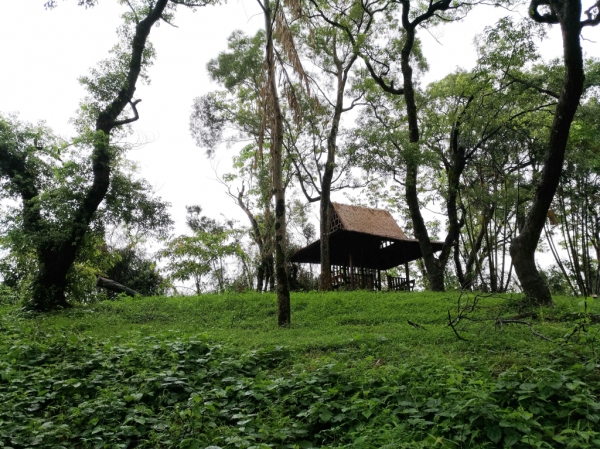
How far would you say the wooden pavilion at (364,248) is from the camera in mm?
→ 18125

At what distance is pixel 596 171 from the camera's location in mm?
12102

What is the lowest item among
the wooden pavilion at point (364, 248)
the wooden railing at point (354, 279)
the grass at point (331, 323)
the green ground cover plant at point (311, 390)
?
the green ground cover plant at point (311, 390)

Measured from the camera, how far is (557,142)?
7.47 meters

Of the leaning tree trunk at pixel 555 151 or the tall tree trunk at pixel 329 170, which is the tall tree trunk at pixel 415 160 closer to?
the tall tree trunk at pixel 329 170

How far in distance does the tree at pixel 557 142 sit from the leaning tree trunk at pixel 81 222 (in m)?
9.60

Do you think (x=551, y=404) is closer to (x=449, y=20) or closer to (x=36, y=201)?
(x=36, y=201)

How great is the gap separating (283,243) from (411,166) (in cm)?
529

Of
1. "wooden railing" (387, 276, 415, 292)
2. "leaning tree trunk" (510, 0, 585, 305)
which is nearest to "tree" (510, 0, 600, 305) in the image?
"leaning tree trunk" (510, 0, 585, 305)

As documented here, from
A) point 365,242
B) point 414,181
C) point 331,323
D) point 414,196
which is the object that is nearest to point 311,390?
point 331,323

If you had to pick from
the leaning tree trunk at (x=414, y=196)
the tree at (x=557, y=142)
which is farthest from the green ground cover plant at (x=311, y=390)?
the leaning tree trunk at (x=414, y=196)

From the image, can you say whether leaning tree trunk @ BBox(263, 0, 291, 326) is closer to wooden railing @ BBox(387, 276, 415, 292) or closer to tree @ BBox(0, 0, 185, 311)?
tree @ BBox(0, 0, 185, 311)

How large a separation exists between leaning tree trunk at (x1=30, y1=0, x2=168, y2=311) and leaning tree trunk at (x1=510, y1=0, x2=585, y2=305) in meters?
9.60

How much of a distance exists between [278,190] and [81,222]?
5.42 meters

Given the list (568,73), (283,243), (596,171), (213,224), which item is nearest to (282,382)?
(283,243)
